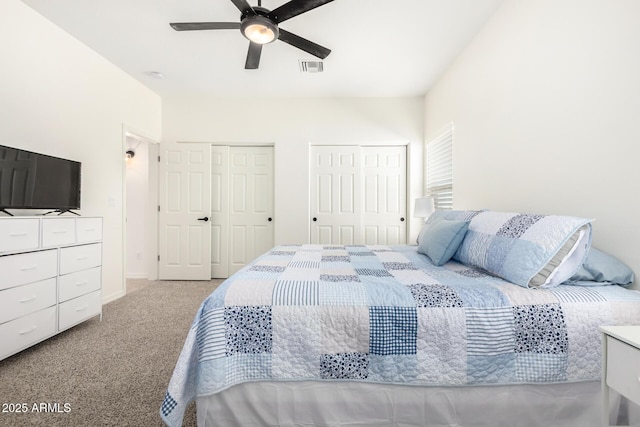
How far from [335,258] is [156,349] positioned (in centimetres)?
146

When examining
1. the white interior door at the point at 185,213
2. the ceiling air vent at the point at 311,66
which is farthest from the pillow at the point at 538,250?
the white interior door at the point at 185,213

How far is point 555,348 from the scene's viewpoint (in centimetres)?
110

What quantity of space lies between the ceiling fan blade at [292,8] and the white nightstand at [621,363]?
2054 millimetres

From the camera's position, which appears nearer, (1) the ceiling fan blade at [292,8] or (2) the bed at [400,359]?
(2) the bed at [400,359]

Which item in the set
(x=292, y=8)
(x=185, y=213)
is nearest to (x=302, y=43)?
(x=292, y=8)

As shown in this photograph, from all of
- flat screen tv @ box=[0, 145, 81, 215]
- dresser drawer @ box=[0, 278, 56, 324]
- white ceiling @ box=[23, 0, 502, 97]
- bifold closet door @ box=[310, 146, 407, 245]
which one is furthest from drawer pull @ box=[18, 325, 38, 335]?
bifold closet door @ box=[310, 146, 407, 245]

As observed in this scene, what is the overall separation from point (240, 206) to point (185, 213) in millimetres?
775

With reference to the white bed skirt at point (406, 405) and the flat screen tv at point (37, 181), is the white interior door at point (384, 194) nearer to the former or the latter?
the white bed skirt at point (406, 405)

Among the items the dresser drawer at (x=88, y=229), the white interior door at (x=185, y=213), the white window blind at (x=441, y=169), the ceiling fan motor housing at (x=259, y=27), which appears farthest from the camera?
the white interior door at (x=185, y=213)

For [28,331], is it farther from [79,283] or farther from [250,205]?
[250,205]

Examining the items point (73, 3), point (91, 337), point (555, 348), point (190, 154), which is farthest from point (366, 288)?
point (190, 154)

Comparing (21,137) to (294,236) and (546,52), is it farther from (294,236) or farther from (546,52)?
(546,52)

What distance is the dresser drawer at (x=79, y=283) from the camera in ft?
7.25

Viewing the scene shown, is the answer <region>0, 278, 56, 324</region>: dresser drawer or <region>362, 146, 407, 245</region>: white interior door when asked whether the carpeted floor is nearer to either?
<region>0, 278, 56, 324</region>: dresser drawer
